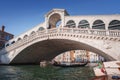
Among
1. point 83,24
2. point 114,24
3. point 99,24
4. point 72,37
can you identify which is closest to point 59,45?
point 83,24

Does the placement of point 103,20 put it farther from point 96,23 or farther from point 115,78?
point 115,78

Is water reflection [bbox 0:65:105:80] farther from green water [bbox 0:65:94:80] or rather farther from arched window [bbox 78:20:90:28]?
arched window [bbox 78:20:90:28]

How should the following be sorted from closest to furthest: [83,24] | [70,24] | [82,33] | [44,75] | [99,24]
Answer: [44,75] < [82,33] < [99,24] < [83,24] < [70,24]

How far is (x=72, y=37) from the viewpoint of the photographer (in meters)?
13.2

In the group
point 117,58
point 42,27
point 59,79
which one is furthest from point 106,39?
point 42,27

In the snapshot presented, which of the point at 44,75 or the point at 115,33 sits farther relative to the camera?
the point at 115,33

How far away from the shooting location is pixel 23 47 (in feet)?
57.1

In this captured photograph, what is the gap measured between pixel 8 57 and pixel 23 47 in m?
3.46

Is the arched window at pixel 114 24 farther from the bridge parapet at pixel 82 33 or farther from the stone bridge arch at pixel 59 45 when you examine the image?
the bridge parapet at pixel 82 33

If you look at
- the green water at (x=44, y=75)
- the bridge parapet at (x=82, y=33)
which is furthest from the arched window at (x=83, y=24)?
the green water at (x=44, y=75)

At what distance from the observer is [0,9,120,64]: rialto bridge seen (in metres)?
11.4

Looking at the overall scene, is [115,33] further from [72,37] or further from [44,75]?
[44,75]

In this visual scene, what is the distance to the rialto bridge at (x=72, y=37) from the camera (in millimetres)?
11398

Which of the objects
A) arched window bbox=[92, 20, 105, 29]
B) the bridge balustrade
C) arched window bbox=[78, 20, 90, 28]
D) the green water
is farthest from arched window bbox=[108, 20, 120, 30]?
the green water
